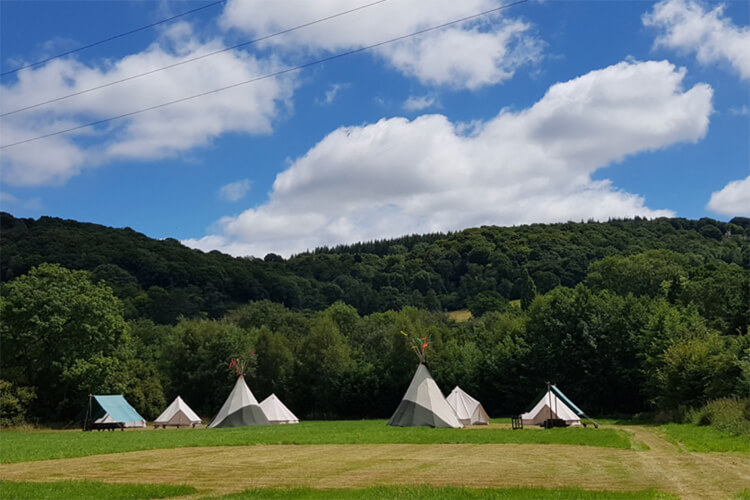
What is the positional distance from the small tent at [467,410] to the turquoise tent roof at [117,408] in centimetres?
2031

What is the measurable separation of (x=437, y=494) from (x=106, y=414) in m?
35.7

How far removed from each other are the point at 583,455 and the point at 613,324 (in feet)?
97.0

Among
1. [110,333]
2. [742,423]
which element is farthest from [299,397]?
[742,423]

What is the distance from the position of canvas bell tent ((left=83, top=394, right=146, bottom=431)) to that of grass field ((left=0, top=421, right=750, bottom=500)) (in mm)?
17578

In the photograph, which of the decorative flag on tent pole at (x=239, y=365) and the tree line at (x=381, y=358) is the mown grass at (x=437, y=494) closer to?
the tree line at (x=381, y=358)

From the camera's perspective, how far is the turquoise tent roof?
41750 millimetres

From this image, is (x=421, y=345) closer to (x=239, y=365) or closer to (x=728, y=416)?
(x=728, y=416)

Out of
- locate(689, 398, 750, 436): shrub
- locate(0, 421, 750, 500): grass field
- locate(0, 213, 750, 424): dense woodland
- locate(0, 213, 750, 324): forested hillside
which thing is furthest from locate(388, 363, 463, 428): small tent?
locate(0, 213, 750, 324): forested hillside

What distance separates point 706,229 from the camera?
121500 millimetres

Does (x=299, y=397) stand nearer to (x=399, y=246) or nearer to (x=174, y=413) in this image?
(x=174, y=413)

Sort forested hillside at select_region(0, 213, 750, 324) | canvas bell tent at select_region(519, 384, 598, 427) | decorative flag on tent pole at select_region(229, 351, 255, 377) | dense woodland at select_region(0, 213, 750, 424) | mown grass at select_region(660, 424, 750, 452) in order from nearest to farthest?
mown grass at select_region(660, 424, 750, 452), canvas bell tent at select_region(519, 384, 598, 427), dense woodland at select_region(0, 213, 750, 424), decorative flag on tent pole at select_region(229, 351, 255, 377), forested hillside at select_region(0, 213, 750, 324)

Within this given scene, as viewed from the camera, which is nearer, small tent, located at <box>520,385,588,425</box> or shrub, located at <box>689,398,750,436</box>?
shrub, located at <box>689,398,750,436</box>

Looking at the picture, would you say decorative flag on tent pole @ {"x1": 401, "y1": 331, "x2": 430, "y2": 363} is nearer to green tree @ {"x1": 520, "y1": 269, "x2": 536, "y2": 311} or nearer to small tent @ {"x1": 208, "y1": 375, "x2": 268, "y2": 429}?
small tent @ {"x1": 208, "y1": 375, "x2": 268, "y2": 429}

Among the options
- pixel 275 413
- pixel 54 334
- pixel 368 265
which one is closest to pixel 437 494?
pixel 275 413
